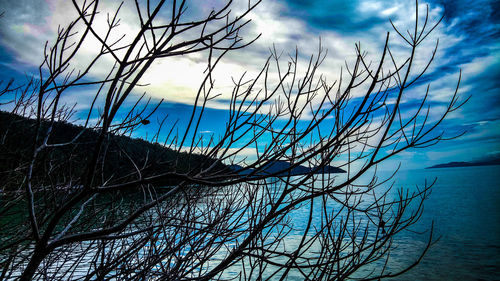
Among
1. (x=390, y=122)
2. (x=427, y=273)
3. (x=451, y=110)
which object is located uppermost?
(x=451, y=110)

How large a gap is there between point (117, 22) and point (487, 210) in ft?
206

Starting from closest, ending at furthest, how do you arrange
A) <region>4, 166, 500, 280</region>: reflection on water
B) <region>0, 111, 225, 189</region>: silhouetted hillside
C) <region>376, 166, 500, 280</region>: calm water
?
<region>0, 111, 225, 189</region>: silhouetted hillside, <region>4, 166, 500, 280</region>: reflection on water, <region>376, 166, 500, 280</region>: calm water

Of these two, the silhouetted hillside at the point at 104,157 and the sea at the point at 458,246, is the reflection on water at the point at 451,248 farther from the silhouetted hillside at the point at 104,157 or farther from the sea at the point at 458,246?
the silhouetted hillside at the point at 104,157

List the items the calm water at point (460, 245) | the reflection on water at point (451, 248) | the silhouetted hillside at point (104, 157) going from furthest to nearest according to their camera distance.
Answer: the calm water at point (460, 245) < the reflection on water at point (451, 248) < the silhouetted hillside at point (104, 157)

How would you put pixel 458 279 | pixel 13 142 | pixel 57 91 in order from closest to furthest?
pixel 57 91
pixel 13 142
pixel 458 279

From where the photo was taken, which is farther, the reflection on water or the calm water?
the calm water

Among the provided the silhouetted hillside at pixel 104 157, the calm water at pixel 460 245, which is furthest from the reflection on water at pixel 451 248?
the silhouetted hillside at pixel 104 157

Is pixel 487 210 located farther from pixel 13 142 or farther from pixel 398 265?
pixel 13 142

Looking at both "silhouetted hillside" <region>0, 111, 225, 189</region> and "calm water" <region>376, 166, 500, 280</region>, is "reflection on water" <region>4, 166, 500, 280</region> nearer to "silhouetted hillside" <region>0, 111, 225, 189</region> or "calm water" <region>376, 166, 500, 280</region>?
"calm water" <region>376, 166, 500, 280</region>

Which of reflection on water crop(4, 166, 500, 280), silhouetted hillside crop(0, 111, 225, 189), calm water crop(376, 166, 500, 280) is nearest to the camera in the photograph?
silhouetted hillside crop(0, 111, 225, 189)

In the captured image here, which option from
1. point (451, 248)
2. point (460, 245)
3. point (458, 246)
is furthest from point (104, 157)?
point (460, 245)

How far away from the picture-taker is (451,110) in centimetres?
189

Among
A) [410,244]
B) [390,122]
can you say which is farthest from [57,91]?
[410,244]

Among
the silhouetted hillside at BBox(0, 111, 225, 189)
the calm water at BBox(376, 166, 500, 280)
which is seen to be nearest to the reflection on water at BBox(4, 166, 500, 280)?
the calm water at BBox(376, 166, 500, 280)
